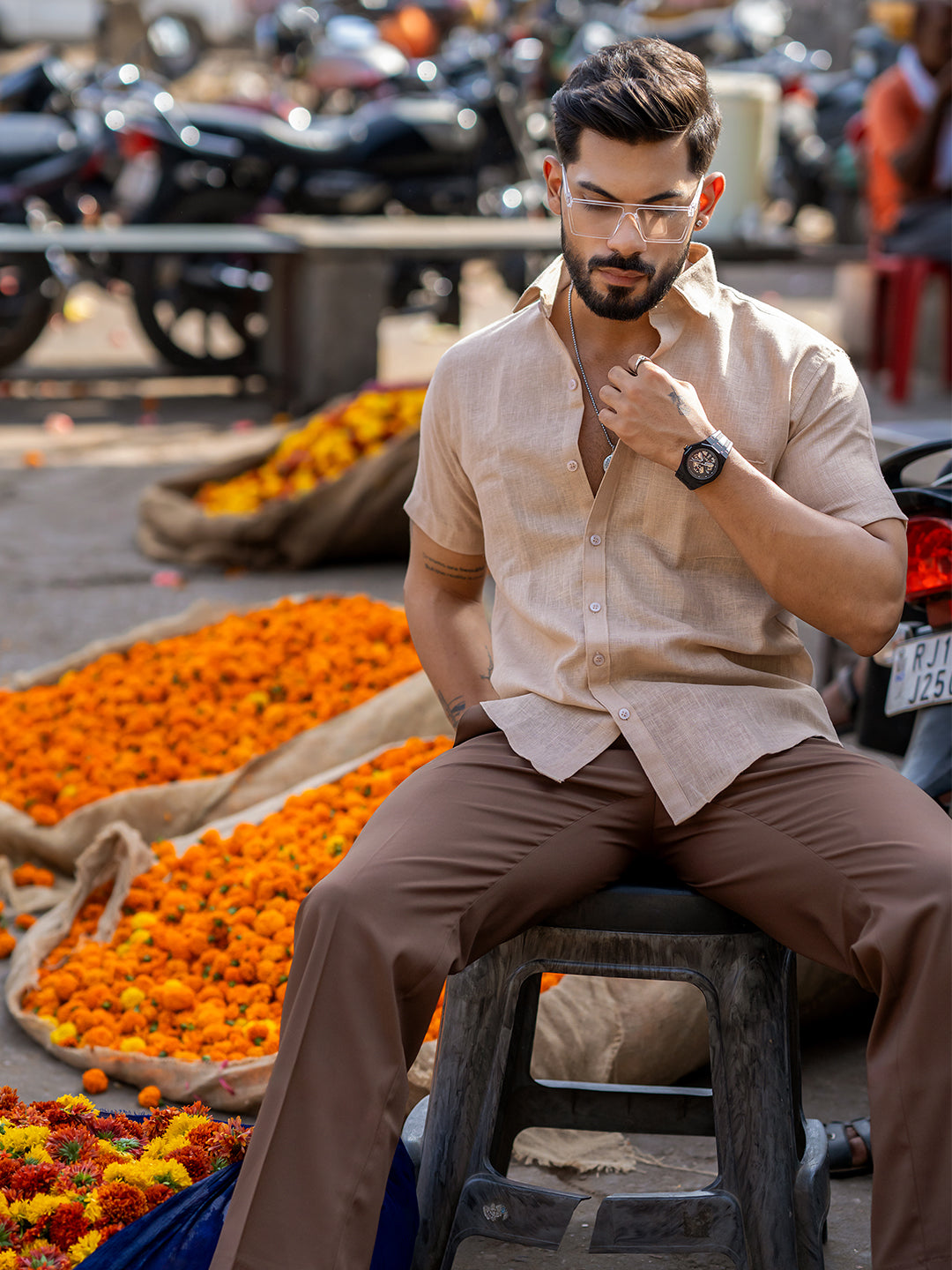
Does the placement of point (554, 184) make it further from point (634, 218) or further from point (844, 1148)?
point (844, 1148)

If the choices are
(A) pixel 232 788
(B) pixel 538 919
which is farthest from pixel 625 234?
(A) pixel 232 788

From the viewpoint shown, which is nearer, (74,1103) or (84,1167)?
(84,1167)

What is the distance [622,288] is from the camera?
7.11 ft

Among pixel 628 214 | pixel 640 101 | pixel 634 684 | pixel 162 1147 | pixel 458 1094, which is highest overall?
pixel 640 101

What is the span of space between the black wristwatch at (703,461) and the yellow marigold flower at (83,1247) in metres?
1.23

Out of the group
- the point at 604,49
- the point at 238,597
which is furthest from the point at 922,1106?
the point at 238,597

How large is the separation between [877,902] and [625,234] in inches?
37.0

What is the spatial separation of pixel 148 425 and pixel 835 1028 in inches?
261

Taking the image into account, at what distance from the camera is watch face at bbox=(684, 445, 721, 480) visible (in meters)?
2.03

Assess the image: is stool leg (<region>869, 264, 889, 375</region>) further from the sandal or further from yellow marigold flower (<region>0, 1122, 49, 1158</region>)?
yellow marigold flower (<region>0, 1122, 49, 1158</region>)

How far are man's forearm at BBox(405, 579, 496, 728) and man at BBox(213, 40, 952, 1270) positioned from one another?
89 millimetres

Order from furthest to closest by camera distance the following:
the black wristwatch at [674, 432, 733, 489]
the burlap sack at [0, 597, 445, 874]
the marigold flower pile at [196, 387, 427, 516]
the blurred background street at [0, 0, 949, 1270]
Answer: the blurred background street at [0, 0, 949, 1270]
the marigold flower pile at [196, 387, 427, 516]
the burlap sack at [0, 597, 445, 874]
the black wristwatch at [674, 432, 733, 489]

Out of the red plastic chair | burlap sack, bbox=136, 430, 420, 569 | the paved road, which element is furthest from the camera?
the red plastic chair

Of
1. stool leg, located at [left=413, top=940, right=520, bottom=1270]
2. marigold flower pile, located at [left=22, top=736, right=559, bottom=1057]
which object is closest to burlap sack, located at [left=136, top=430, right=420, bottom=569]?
marigold flower pile, located at [left=22, top=736, right=559, bottom=1057]
